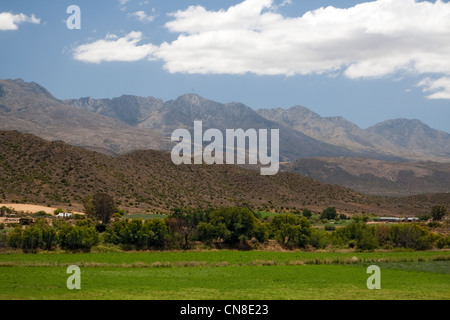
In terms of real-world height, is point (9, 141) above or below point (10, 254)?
above

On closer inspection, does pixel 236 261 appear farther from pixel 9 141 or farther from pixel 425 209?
pixel 425 209

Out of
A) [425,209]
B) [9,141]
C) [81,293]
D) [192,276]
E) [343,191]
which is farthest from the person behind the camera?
[343,191]

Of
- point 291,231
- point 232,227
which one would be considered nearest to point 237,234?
point 232,227

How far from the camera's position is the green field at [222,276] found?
31.2m

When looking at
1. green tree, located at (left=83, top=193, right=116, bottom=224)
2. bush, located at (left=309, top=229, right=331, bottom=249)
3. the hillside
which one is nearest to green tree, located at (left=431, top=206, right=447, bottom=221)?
the hillside

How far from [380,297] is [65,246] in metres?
37.6

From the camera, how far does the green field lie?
3125cm

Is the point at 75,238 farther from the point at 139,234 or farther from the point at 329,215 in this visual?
the point at 329,215

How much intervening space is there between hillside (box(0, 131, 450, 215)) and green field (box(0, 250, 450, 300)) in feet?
156

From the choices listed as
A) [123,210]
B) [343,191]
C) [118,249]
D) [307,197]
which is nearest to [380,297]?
[118,249]

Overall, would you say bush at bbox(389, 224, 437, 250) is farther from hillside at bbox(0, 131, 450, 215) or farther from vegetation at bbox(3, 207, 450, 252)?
hillside at bbox(0, 131, 450, 215)

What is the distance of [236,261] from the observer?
51.6m

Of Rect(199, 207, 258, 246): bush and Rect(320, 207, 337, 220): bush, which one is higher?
Rect(199, 207, 258, 246): bush

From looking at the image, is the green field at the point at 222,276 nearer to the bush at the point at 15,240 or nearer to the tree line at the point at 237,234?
the bush at the point at 15,240
